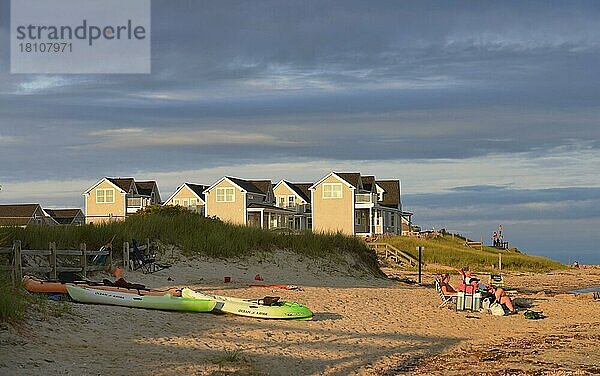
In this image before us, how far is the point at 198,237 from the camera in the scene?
3088 centimetres

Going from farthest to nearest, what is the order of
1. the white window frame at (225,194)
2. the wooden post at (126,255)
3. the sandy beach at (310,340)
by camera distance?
the white window frame at (225,194) → the wooden post at (126,255) → the sandy beach at (310,340)

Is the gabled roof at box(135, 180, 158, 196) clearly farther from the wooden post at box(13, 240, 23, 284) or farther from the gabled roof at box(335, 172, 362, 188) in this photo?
the wooden post at box(13, 240, 23, 284)

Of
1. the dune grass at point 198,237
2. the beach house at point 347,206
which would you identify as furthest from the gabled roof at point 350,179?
the dune grass at point 198,237

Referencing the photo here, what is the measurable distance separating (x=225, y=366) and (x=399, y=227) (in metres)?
66.7

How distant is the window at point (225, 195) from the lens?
231ft

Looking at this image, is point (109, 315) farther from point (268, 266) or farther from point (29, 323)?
point (268, 266)

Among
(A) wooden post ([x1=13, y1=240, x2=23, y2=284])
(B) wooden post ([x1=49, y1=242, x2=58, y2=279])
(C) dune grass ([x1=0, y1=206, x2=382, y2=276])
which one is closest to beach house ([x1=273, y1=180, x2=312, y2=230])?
(C) dune grass ([x1=0, y1=206, x2=382, y2=276])

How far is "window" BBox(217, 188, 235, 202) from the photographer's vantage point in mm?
70312

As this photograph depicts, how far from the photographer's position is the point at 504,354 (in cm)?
1642

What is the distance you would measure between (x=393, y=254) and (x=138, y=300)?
39108mm

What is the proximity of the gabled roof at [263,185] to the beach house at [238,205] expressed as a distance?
7.78 ft

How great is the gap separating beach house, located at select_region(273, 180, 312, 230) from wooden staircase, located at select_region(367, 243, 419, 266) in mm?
20227

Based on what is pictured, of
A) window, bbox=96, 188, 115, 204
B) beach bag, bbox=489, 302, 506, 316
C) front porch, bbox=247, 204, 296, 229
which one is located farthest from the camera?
window, bbox=96, 188, 115, 204

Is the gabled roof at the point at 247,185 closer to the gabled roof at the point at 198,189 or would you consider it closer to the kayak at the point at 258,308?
the gabled roof at the point at 198,189
